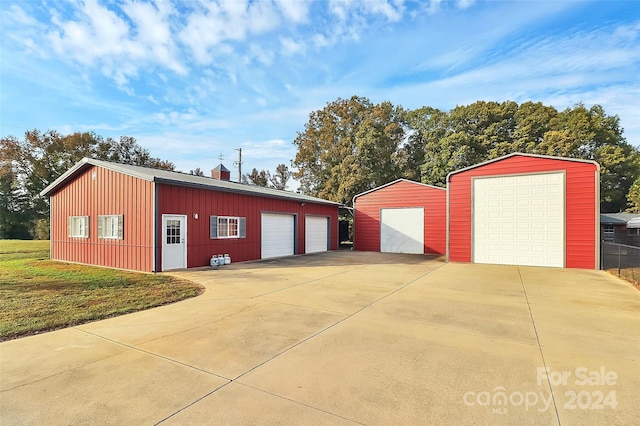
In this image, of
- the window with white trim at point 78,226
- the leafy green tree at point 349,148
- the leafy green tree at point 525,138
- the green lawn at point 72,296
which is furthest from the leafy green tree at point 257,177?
the green lawn at point 72,296

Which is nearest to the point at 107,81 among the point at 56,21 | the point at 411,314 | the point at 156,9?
the point at 56,21

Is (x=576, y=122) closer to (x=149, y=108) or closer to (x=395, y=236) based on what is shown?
Result: (x=395, y=236)

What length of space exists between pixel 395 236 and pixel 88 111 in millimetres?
18289

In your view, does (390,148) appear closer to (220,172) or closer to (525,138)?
(525,138)

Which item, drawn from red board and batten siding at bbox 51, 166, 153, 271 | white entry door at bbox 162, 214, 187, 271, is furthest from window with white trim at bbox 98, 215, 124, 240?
white entry door at bbox 162, 214, 187, 271

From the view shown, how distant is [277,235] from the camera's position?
14438mm

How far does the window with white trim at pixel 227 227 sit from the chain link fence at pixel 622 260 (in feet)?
40.7

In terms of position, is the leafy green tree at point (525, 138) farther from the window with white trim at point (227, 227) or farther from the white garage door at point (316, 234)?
the window with white trim at point (227, 227)

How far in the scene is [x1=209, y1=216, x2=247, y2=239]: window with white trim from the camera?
11.2 metres

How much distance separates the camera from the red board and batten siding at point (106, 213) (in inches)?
386

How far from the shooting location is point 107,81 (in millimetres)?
12531

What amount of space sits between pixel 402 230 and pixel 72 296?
14.7 meters

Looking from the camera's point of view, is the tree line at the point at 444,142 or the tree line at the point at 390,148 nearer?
the tree line at the point at 444,142

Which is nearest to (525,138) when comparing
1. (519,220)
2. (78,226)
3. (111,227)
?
(519,220)
